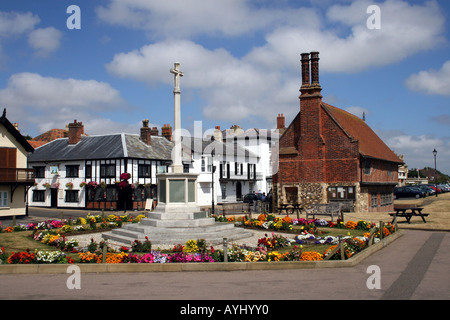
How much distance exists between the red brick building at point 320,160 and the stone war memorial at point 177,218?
16.4 m

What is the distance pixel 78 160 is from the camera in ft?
140

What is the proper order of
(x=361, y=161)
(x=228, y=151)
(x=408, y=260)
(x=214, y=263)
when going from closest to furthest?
1. (x=214, y=263)
2. (x=408, y=260)
3. (x=361, y=161)
4. (x=228, y=151)

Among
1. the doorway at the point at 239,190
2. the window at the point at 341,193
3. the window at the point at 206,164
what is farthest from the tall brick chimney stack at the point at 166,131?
the window at the point at 341,193

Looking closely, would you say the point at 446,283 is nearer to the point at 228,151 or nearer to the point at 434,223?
the point at 434,223

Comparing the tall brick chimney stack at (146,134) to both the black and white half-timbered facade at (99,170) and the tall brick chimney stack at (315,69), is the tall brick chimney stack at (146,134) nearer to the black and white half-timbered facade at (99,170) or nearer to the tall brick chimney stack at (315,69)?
the black and white half-timbered facade at (99,170)

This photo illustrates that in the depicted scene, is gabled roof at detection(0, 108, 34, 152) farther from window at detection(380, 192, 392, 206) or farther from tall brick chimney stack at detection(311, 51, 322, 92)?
window at detection(380, 192, 392, 206)

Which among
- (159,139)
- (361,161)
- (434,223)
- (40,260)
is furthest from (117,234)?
(159,139)

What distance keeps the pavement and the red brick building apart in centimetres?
2025

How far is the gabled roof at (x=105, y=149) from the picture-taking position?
135 ft

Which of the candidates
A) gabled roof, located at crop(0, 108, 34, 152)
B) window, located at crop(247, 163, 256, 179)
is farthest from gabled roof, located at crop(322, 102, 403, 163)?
gabled roof, located at crop(0, 108, 34, 152)

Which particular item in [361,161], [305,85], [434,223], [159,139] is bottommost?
[434,223]

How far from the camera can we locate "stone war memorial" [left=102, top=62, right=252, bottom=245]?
16297 millimetres

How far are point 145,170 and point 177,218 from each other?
82.9ft

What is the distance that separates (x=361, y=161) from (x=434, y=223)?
33.0 ft
